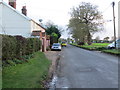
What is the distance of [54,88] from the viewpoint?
24.7 feet

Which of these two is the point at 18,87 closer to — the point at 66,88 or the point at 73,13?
the point at 66,88

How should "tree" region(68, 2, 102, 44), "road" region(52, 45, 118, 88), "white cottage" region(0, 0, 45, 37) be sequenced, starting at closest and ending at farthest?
"road" region(52, 45, 118, 88), "white cottage" region(0, 0, 45, 37), "tree" region(68, 2, 102, 44)

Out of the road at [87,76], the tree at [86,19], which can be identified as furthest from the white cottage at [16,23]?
the tree at [86,19]

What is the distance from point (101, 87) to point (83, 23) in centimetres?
5221

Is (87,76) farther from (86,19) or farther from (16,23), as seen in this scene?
(86,19)

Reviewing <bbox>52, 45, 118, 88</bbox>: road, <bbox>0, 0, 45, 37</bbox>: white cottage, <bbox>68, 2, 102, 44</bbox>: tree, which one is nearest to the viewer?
<bbox>52, 45, 118, 88</bbox>: road

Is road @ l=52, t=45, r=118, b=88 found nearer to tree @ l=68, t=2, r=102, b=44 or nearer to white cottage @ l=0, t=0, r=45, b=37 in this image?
white cottage @ l=0, t=0, r=45, b=37

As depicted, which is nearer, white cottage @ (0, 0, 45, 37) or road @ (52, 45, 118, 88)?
road @ (52, 45, 118, 88)

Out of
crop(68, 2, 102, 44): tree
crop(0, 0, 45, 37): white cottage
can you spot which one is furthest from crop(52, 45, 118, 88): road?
crop(68, 2, 102, 44): tree

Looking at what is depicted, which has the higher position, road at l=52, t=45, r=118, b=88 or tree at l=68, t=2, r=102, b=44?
tree at l=68, t=2, r=102, b=44

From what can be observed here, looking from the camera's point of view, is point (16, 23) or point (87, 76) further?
point (16, 23)

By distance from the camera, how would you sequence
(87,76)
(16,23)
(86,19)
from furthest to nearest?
(86,19) → (16,23) → (87,76)

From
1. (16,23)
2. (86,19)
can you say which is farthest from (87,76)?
(86,19)

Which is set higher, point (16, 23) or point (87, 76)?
point (16, 23)
